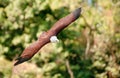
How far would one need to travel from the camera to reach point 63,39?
40.8 feet

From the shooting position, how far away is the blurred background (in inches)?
458

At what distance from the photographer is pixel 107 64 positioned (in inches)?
508

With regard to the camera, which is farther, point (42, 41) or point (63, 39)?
point (63, 39)

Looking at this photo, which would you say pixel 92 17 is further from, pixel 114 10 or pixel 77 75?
pixel 77 75

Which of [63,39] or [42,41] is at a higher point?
[63,39]

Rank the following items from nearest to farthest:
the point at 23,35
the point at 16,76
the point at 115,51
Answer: the point at 16,76
the point at 23,35
the point at 115,51

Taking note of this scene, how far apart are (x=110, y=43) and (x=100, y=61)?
556 mm

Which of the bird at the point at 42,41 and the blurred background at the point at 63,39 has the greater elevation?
the blurred background at the point at 63,39

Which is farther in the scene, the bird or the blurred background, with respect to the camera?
the blurred background

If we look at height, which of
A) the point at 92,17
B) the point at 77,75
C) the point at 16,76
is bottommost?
the point at 16,76

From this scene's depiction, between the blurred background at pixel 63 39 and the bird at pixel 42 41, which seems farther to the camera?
the blurred background at pixel 63 39

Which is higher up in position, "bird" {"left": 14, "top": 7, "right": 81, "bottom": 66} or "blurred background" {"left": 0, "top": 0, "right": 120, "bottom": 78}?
"blurred background" {"left": 0, "top": 0, "right": 120, "bottom": 78}

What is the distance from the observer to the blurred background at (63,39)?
11.6 metres

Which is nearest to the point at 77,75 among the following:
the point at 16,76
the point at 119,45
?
the point at 119,45
